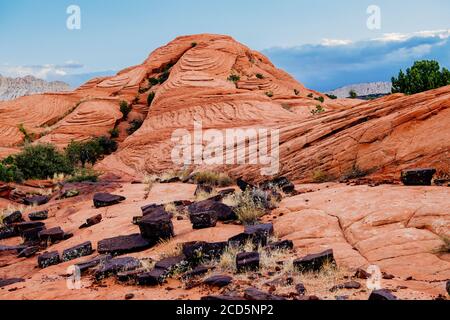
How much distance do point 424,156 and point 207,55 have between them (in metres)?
30.3

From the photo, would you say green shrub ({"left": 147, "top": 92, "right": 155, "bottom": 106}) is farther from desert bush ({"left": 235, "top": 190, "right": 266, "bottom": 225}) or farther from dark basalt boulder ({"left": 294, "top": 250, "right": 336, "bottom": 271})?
dark basalt boulder ({"left": 294, "top": 250, "right": 336, "bottom": 271})

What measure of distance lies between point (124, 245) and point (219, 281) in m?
3.28

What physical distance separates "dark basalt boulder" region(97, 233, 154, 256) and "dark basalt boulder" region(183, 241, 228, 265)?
1.61 metres

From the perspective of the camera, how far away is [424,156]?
466 inches

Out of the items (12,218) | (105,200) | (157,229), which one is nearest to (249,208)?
(157,229)

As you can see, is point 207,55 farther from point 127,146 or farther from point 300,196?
point 300,196

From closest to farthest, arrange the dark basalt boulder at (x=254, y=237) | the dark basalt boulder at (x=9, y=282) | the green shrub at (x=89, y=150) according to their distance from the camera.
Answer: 1. the dark basalt boulder at (x=254, y=237)
2. the dark basalt boulder at (x=9, y=282)
3. the green shrub at (x=89, y=150)

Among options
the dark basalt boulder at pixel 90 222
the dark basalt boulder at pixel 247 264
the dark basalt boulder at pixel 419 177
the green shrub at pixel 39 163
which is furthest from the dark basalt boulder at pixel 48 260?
the green shrub at pixel 39 163

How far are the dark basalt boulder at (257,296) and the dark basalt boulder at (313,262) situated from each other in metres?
1.08

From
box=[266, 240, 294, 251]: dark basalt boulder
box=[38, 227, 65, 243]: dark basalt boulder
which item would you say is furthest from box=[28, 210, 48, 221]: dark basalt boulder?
box=[266, 240, 294, 251]: dark basalt boulder

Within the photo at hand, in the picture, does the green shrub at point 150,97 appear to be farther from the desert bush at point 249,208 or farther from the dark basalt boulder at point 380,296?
the dark basalt boulder at point 380,296

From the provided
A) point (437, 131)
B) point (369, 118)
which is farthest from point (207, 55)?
point (437, 131)

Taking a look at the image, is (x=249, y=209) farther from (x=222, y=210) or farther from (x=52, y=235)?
(x=52, y=235)

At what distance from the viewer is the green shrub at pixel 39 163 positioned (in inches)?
962
